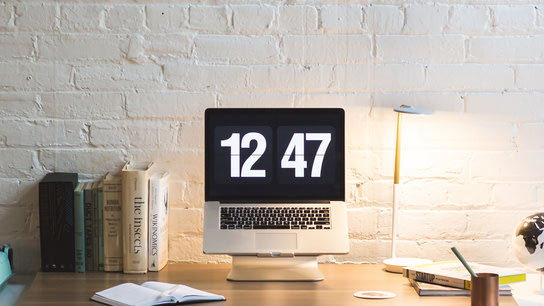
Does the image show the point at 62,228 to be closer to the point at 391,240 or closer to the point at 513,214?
the point at 391,240

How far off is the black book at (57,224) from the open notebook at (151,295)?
0.30m

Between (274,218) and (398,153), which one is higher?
(398,153)

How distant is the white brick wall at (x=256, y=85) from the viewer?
229 centimetres

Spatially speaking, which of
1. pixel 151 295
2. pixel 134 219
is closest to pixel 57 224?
pixel 134 219

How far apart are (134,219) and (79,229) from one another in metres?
0.18

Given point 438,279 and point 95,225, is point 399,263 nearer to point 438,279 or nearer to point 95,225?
point 438,279

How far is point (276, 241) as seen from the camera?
2064 mm

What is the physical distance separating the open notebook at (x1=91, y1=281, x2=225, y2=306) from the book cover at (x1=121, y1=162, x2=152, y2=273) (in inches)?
7.7

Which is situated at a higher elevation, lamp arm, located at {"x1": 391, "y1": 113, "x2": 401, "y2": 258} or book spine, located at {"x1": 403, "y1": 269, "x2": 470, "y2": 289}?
lamp arm, located at {"x1": 391, "y1": 113, "x2": 401, "y2": 258}

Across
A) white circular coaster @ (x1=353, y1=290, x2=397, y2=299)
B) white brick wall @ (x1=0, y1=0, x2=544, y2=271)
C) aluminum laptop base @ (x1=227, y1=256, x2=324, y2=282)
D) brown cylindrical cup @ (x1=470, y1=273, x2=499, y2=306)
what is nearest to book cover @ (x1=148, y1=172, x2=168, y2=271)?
white brick wall @ (x1=0, y1=0, x2=544, y2=271)

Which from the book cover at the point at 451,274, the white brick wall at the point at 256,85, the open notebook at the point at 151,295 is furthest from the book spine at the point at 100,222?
the book cover at the point at 451,274

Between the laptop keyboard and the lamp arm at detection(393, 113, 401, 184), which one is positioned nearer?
the laptop keyboard

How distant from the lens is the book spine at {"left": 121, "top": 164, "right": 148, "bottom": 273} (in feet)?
6.98

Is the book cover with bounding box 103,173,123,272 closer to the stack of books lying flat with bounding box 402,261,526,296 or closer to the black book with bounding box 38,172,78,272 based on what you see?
the black book with bounding box 38,172,78,272
